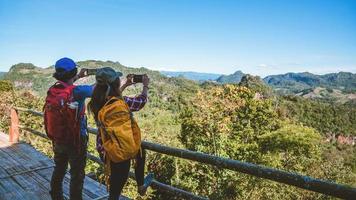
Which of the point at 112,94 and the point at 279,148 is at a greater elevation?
the point at 112,94

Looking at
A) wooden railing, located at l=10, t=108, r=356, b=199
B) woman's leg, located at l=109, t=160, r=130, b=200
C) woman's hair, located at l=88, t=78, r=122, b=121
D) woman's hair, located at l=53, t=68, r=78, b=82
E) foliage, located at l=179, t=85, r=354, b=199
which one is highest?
woman's hair, located at l=53, t=68, r=78, b=82

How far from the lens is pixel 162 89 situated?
190500mm

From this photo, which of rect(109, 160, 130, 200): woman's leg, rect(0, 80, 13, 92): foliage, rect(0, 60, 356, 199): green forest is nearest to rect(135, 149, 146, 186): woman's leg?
rect(109, 160, 130, 200): woman's leg

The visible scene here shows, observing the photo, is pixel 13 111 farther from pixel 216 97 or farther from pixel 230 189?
pixel 216 97

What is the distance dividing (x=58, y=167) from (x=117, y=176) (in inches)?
34.6

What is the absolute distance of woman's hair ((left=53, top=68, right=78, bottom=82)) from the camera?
132 inches

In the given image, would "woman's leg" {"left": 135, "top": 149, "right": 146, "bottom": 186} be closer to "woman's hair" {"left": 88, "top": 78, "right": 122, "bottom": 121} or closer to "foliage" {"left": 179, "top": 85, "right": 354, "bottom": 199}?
"woman's hair" {"left": 88, "top": 78, "right": 122, "bottom": 121}

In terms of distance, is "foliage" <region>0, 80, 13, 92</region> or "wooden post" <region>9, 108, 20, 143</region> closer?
"wooden post" <region>9, 108, 20, 143</region>

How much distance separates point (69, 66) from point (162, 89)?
187390 millimetres

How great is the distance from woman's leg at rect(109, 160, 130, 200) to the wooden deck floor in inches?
44.6

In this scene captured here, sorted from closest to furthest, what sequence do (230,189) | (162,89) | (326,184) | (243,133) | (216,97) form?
(326,184), (230,189), (216,97), (243,133), (162,89)

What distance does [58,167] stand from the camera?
365 centimetres

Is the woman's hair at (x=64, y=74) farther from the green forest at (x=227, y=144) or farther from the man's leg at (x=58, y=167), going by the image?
the green forest at (x=227, y=144)

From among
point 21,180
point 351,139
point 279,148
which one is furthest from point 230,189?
point 351,139
